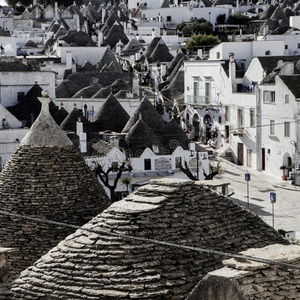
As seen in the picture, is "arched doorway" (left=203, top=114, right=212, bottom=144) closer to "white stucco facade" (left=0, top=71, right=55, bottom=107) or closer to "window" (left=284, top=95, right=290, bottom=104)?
"window" (left=284, top=95, right=290, bottom=104)

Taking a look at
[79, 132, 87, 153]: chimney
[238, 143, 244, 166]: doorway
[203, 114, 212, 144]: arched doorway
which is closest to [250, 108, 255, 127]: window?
[238, 143, 244, 166]: doorway

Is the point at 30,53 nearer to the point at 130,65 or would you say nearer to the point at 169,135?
the point at 130,65

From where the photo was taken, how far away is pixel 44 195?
61.7 ft

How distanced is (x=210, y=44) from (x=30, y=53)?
71.8 ft

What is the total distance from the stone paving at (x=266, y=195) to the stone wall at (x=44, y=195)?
17.9 m

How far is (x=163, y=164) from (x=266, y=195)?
6.04m

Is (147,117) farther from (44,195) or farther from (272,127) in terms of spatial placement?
(44,195)

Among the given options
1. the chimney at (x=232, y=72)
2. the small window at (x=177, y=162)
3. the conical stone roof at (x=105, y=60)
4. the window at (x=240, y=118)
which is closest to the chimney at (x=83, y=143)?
the small window at (x=177, y=162)

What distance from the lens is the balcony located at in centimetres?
6720

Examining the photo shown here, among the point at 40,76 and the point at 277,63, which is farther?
the point at 277,63

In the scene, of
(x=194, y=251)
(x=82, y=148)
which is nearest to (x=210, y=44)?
(x=82, y=148)

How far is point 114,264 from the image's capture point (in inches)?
482

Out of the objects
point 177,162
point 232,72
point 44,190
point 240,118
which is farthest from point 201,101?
point 44,190

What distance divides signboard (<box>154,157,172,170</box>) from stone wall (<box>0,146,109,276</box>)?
26171 millimetres
